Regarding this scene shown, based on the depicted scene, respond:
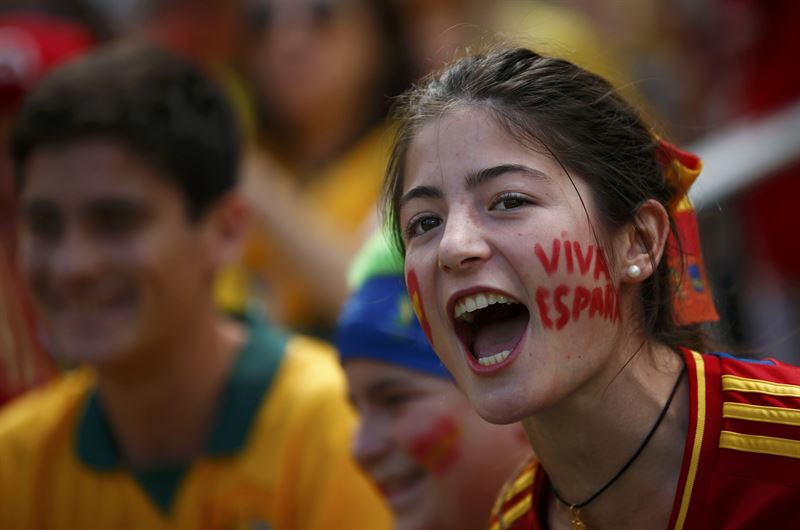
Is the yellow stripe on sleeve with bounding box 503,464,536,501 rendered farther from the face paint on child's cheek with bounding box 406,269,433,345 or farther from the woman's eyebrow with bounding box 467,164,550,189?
the woman's eyebrow with bounding box 467,164,550,189

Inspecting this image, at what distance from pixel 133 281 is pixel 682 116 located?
2.81 metres

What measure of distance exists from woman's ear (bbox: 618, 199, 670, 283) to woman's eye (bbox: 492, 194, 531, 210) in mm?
220

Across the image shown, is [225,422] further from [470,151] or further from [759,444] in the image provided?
[759,444]

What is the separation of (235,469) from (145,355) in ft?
1.43

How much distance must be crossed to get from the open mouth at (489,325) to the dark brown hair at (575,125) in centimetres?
23

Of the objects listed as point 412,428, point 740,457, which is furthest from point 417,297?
point 412,428

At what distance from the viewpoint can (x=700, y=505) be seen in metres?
2.13

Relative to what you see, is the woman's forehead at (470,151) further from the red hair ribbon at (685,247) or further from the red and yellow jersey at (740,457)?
the red and yellow jersey at (740,457)

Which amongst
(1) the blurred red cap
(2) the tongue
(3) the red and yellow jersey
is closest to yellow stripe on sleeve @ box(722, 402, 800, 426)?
(3) the red and yellow jersey

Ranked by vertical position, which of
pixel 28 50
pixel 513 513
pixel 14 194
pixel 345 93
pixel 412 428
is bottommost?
pixel 513 513

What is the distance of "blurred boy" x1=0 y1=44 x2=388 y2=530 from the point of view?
3.50 metres

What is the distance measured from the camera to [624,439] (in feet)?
7.28

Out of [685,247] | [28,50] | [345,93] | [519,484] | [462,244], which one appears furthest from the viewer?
[345,93]

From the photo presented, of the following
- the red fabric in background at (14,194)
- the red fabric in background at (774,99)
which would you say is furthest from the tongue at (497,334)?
the red fabric in background at (14,194)
